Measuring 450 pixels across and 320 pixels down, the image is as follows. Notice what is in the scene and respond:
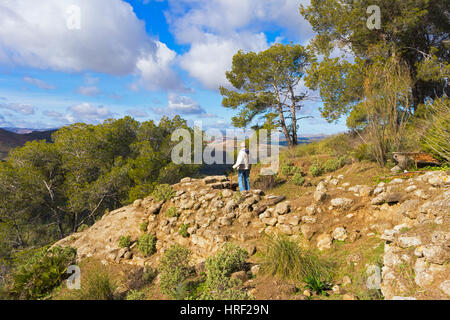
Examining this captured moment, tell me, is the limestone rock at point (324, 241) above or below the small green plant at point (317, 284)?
above

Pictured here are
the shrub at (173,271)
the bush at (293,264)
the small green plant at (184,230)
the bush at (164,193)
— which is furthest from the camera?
the bush at (164,193)

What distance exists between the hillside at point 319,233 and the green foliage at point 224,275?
0.23 m

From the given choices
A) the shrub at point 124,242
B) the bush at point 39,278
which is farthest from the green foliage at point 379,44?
the bush at point 39,278

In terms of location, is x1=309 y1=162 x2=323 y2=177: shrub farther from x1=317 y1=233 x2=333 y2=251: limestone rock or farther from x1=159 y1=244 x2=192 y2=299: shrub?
x1=159 y1=244 x2=192 y2=299: shrub

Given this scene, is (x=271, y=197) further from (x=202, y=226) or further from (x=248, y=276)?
(x=248, y=276)

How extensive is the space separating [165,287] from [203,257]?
5.12ft

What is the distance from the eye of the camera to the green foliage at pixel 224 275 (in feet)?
11.3

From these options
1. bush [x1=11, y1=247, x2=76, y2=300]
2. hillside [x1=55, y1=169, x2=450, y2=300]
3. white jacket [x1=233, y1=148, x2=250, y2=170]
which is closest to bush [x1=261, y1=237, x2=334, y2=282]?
hillside [x1=55, y1=169, x2=450, y2=300]

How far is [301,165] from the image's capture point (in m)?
10.8

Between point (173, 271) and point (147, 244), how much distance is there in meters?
2.96

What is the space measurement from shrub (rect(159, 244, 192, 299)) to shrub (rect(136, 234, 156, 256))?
245cm

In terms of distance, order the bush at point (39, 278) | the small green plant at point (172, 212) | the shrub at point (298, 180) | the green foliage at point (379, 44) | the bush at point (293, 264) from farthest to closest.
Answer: the green foliage at point (379, 44) < the shrub at point (298, 180) < the small green plant at point (172, 212) < the bush at point (39, 278) < the bush at point (293, 264)

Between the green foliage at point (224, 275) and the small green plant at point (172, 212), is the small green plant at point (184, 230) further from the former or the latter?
the green foliage at point (224, 275)
